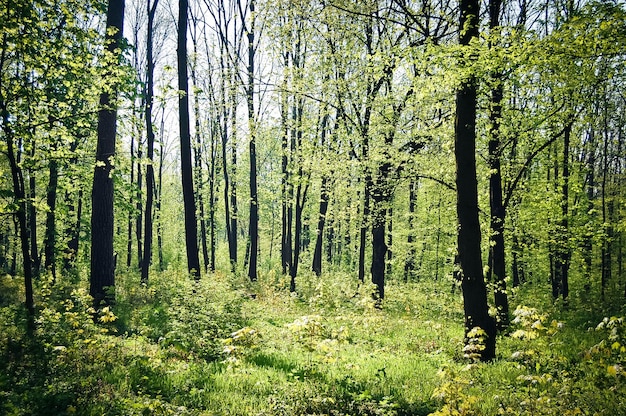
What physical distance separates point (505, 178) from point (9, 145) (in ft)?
44.3

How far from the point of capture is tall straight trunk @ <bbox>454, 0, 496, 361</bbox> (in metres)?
7.72

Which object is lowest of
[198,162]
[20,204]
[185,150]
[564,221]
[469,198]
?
[564,221]

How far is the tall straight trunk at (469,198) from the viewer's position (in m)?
7.72

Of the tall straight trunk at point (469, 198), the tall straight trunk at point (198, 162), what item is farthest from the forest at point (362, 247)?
the tall straight trunk at point (198, 162)

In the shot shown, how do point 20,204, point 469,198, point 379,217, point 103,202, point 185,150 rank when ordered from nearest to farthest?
point 20,204 → point 469,198 → point 103,202 → point 185,150 → point 379,217

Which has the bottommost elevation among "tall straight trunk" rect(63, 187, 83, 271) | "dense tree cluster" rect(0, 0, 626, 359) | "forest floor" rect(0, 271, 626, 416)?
"forest floor" rect(0, 271, 626, 416)

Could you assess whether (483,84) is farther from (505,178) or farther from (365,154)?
(365,154)

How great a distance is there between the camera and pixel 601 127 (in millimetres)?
26594

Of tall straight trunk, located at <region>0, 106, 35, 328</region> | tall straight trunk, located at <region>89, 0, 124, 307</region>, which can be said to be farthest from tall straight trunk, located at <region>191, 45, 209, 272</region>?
tall straight trunk, located at <region>0, 106, 35, 328</region>

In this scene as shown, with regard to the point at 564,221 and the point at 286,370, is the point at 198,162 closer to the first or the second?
the point at 564,221

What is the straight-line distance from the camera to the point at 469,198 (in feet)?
25.5

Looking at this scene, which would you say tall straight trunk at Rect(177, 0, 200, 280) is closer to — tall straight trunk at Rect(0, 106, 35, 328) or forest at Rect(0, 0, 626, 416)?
forest at Rect(0, 0, 626, 416)

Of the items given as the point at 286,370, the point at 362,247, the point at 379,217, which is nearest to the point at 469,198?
the point at 286,370

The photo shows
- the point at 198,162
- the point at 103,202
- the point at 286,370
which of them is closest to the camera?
the point at 286,370
